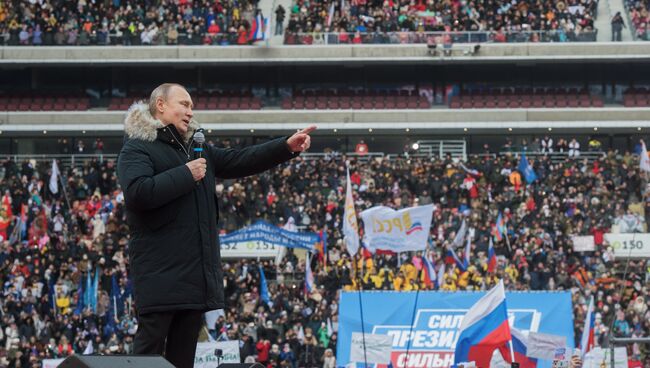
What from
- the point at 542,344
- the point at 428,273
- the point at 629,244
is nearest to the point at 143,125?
the point at 542,344

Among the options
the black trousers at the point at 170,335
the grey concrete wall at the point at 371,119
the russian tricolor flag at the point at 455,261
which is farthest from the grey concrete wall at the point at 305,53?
the black trousers at the point at 170,335

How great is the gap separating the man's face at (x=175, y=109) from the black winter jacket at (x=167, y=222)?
0.04 m

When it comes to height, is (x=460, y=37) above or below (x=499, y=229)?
above

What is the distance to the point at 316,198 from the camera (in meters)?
36.4

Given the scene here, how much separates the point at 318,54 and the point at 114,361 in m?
43.2

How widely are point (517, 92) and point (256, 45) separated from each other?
32.5 ft

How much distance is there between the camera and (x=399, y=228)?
21.9 metres

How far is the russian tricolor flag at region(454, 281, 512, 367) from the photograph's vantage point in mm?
15219

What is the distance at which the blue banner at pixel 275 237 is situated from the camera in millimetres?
28922

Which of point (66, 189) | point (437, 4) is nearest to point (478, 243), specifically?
point (66, 189)

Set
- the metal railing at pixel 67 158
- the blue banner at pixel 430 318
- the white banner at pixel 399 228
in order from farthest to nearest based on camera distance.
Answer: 1. the metal railing at pixel 67 158
2. the blue banner at pixel 430 318
3. the white banner at pixel 399 228

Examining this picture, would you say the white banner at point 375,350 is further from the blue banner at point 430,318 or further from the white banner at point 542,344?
the white banner at point 542,344

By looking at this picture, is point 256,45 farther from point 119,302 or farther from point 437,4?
point 119,302

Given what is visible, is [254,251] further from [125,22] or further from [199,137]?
[199,137]
